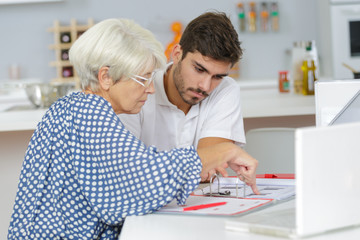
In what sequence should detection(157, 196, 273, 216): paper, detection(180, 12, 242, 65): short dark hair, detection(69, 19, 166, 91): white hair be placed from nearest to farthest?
detection(157, 196, 273, 216): paper < detection(69, 19, 166, 91): white hair < detection(180, 12, 242, 65): short dark hair

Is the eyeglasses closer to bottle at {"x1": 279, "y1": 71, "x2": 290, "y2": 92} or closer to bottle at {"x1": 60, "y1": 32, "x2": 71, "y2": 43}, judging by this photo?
bottle at {"x1": 279, "y1": 71, "x2": 290, "y2": 92}

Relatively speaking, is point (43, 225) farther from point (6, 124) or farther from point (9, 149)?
point (9, 149)

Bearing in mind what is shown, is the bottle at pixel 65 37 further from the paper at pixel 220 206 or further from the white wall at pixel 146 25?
the paper at pixel 220 206

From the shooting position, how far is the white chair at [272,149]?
230 centimetres

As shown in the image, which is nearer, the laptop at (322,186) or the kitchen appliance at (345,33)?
the laptop at (322,186)

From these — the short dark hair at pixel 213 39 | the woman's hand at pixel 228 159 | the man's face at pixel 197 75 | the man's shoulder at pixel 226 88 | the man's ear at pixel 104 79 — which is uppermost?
the short dark hair at pixel 213 39

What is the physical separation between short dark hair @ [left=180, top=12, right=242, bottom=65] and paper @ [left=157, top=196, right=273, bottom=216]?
23.2 inches

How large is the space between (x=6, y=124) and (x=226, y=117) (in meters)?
1.02

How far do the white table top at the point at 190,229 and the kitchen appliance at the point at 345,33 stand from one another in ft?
9.83

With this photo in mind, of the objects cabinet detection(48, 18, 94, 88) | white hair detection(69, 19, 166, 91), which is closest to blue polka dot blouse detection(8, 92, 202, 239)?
white hair detection(69, 19, 166, 91)

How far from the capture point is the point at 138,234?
1.11 m

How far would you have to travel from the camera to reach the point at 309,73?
292cm

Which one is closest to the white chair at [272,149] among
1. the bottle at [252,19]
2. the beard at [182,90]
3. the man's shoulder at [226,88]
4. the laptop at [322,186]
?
the man's shoulder at [226,88]

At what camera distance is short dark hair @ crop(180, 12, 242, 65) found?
1.84m
